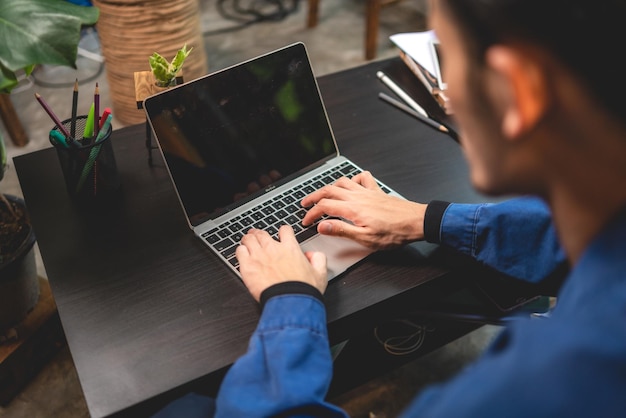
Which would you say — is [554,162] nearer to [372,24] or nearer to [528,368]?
[528,368]

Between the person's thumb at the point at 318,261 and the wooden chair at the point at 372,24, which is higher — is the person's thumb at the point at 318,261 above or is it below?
above

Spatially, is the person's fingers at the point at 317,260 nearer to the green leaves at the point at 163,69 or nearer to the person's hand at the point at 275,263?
the person's hand at the point at 275,263

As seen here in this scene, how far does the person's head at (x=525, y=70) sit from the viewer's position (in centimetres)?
42

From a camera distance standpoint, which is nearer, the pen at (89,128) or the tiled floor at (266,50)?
the pen at (89,128)

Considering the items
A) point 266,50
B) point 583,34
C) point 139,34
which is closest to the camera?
point 583,34

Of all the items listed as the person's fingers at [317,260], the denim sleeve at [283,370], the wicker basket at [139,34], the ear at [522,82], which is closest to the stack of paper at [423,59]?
the person's fingers at [317,260]

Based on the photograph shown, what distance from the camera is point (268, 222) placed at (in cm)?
99

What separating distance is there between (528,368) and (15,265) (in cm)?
116

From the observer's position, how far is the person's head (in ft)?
1.38

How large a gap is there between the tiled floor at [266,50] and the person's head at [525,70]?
3.44 ft

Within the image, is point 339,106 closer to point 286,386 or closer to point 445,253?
point 445,253

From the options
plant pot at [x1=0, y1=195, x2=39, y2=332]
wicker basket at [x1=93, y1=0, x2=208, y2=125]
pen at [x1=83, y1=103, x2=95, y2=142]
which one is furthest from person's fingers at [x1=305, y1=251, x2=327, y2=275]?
wicker basket at [x1=93, y1=0, x2=208, y2=125]

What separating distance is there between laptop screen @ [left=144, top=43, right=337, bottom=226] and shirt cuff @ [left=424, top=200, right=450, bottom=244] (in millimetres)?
258

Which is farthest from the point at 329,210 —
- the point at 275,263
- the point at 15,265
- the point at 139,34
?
the point at 139,34
